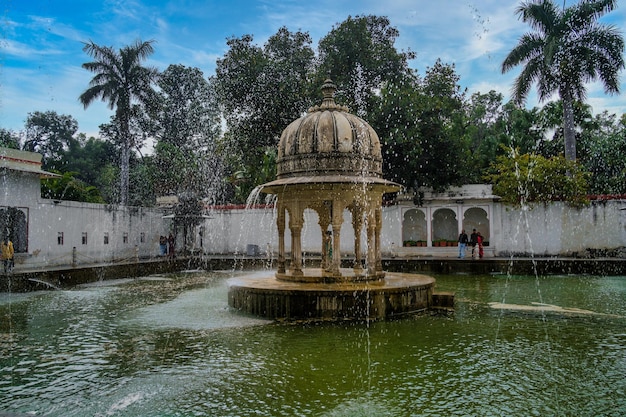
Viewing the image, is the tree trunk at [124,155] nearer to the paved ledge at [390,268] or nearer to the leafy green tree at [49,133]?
the paved ledge at [390,268]

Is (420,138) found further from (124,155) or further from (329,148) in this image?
(124,155)

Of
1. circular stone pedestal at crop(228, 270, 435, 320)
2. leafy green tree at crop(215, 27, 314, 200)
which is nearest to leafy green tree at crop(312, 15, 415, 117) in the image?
leafy green tree at crop(215, 27, 314, 200)

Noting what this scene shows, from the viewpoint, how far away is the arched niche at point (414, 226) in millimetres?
30594

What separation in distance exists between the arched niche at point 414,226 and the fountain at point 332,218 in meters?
17.9

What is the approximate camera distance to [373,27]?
1224 inches

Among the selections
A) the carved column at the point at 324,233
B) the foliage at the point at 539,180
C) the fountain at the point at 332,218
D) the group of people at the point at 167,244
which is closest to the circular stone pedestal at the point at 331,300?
the fountain at the point at 332,218

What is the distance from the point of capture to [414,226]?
1212 inches

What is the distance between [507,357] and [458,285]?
31.7 ft

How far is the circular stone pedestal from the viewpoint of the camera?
34.7 feet

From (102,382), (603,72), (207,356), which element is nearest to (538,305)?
(207,356)

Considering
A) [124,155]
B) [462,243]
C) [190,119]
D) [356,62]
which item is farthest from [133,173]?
[462,243]

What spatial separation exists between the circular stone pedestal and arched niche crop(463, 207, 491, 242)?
64.2ft

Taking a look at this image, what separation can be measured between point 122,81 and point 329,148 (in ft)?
78.0

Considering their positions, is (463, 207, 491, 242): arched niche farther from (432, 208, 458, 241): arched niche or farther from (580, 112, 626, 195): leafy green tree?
(580, 112, 626, 195): leafy green tree
